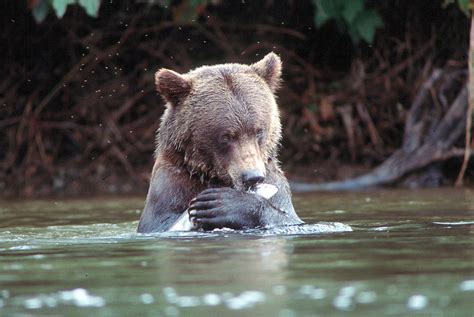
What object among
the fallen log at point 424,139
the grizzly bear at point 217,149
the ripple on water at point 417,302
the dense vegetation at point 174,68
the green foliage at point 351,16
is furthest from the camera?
the dense vegetation at point 174,68

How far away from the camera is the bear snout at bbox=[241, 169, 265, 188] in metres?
6.53

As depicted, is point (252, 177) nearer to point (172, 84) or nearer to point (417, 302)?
point (172, 84)

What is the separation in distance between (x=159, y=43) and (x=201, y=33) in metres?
0.52

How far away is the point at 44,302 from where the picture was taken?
4.06 meters

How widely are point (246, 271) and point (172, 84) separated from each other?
8.74ft

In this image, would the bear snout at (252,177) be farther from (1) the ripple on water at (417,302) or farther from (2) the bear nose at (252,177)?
(1) the ripple on water at (417,302)

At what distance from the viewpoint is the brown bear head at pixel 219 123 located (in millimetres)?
6816

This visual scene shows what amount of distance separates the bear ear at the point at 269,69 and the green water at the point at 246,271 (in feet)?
3.58

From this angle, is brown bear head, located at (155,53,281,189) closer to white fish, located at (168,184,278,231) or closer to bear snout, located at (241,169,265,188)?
Answer: bear snout, located at (241,169,265,188)

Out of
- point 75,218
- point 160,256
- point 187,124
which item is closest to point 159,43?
point 75,218

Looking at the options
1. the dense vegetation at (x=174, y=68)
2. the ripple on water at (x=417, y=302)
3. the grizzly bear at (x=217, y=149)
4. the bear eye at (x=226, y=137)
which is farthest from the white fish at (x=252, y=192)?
the dense vegetation at (x=174, y=68)

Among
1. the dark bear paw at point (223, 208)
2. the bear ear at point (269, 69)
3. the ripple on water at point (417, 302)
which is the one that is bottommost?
the ripple on water at point (417, 302)

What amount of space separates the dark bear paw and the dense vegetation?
568cm

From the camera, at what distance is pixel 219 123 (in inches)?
272
